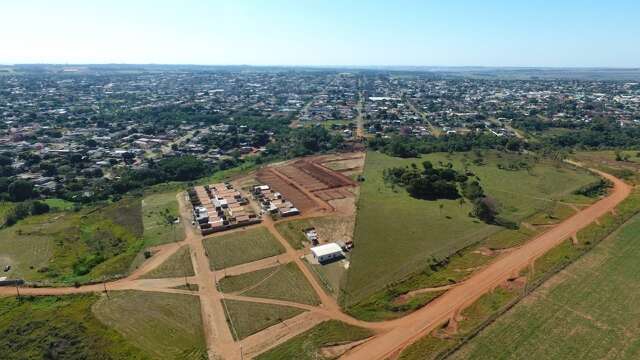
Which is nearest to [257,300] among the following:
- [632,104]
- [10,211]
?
[10,211]

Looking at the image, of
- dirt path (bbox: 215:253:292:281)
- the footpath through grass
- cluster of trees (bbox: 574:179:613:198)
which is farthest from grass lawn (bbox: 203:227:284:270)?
cluster of trees (bbox: 574:179:613:198)

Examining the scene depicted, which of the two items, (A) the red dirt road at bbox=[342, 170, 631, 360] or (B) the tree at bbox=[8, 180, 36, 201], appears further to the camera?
(B) the tree at bbox=[8, 180, 36, 201]

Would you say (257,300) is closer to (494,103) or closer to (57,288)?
(57,288)

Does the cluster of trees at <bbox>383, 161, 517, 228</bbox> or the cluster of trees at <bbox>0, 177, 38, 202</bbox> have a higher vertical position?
the cluster of trees at <bbox>383, 161, 517, 228</bbox>

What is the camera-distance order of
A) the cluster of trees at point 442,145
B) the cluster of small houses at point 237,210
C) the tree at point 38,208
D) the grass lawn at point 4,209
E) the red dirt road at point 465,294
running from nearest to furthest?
the red dirt road at point 465,294, the cluster of small houses at point 237,210, the grass lawn at point 4,209, the tree at point 38,208, the cluster of trees at point 442,145

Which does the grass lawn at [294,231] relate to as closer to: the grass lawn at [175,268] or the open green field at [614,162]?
the grass lawn at [175,268]

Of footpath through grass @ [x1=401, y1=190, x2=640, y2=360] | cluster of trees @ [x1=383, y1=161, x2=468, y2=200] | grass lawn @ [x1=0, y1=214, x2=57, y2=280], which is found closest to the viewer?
footpath through grass @ [x1=401, y1=190, x2=640, y2=360]

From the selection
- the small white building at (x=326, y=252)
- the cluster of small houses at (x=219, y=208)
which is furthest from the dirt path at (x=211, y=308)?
the small white building at (x=326, y=252)

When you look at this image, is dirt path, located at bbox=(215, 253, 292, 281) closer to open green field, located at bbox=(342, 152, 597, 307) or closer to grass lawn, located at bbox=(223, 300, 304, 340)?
grass lawn, located at bbox=(223, 300, 304, 340)
